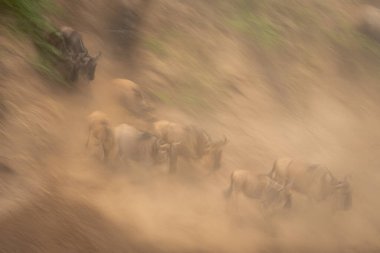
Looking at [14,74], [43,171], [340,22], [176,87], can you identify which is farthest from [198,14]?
[43,171]

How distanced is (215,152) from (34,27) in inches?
108

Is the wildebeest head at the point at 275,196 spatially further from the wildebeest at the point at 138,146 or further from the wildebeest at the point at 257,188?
the wildebeest at the point at 138,146

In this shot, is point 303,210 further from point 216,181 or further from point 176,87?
point 176,87

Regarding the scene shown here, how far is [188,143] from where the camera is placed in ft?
26.6

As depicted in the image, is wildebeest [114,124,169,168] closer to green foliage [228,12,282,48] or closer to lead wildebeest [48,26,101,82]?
lead wildebeest [48,26,101,82]

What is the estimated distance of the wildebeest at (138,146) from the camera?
24.4 feet

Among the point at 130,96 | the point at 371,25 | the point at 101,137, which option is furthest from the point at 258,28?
the point at 101,137

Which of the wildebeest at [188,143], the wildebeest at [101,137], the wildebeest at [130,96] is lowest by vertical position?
the wildebeest at [101,137]

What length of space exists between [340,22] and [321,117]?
10.3 ft

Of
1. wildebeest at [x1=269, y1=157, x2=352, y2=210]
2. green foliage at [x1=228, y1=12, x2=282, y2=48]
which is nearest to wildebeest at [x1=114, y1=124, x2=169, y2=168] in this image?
wildebeest at [x1=269, y1=157, x2=352, y2=210]

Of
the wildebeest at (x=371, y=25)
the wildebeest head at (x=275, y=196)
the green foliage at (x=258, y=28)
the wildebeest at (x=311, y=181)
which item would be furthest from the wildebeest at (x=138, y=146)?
the wildebeest at (x=371, y=25)

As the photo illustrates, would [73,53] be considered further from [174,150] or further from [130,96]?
[174,150]

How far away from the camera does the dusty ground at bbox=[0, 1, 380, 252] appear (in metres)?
6.38

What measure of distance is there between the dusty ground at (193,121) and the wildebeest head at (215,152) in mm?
165
